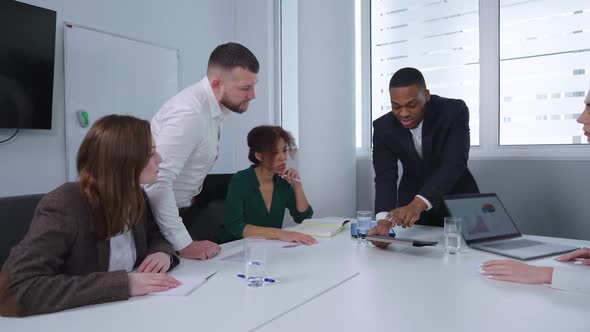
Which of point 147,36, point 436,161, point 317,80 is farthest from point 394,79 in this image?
point 147,36

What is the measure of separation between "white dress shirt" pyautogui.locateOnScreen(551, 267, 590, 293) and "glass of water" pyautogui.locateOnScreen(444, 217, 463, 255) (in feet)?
1.48

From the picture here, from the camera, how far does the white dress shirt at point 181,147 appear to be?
1563 millimetres

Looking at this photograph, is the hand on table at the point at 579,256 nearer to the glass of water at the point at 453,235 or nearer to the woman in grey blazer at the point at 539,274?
the woman in grey blazer at the point at 539,274

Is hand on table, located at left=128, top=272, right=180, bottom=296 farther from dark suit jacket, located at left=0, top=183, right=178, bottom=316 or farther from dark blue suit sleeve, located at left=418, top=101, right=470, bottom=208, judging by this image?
dark blue suit sleeve, located at left=418, top=101, right=470, bottom=208

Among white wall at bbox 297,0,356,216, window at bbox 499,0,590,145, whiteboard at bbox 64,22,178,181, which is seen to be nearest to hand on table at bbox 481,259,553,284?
window at bbox 499,0,590,145

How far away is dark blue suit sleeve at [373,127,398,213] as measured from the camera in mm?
2283

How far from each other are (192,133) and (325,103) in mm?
1957

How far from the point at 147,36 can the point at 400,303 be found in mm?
3033

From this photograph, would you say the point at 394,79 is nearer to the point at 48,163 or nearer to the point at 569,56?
the point at 569,56

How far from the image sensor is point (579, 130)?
2902 millimetres

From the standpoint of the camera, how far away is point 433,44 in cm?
339

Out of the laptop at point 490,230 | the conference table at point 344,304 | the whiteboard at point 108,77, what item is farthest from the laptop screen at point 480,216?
the whiteboard at point 108,77

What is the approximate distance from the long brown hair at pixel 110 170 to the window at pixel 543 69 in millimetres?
2776

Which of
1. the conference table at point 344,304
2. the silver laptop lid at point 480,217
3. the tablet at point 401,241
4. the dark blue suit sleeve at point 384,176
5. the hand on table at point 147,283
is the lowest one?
the conference table at point 344,304
